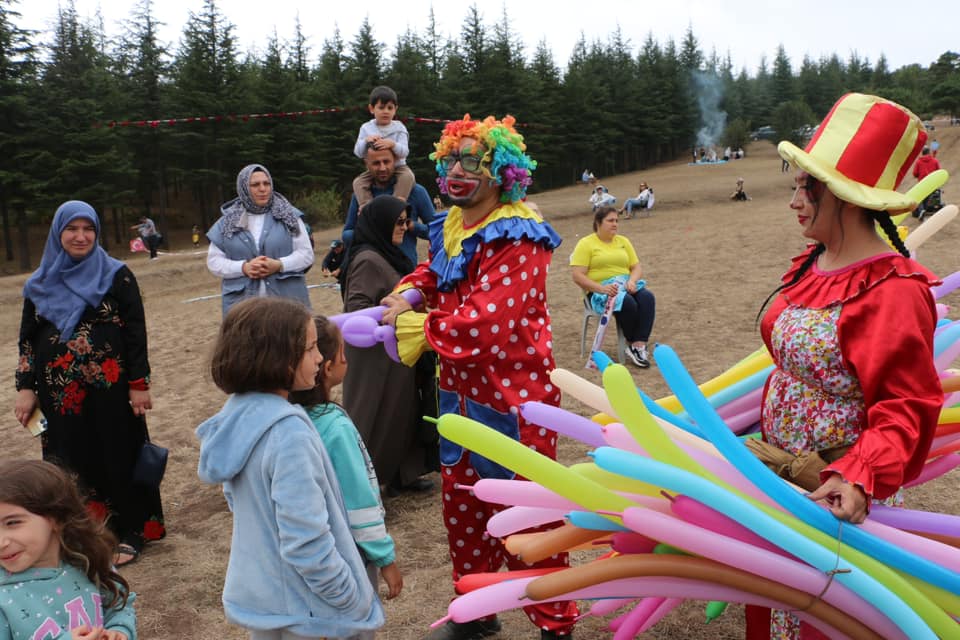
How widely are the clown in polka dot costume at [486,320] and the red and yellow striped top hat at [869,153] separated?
1118mm

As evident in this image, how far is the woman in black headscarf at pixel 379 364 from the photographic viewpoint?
13.2 ft

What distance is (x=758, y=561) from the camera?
67.0 inches

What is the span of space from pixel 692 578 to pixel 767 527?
26cm

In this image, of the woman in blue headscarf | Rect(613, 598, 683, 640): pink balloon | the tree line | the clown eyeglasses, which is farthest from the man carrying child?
the tree line

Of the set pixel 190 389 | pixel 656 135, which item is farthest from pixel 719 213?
pixel 656 135

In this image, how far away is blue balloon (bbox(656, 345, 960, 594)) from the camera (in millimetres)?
1719

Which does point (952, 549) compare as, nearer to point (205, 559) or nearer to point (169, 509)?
point (205, 559)

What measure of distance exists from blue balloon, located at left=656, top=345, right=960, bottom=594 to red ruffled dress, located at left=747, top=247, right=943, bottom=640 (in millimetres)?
115

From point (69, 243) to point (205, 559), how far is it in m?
1.74

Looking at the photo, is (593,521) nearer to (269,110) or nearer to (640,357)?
(640,357)

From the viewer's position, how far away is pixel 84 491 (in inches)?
150

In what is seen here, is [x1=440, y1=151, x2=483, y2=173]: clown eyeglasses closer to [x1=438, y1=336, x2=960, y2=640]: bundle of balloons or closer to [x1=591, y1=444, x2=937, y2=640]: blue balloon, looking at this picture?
[x1=438, y1=336, x2=960, y2=640]: bundle of balloons

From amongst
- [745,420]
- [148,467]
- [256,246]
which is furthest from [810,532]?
[256,246]

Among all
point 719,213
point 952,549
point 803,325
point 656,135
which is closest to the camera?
point 952,549
